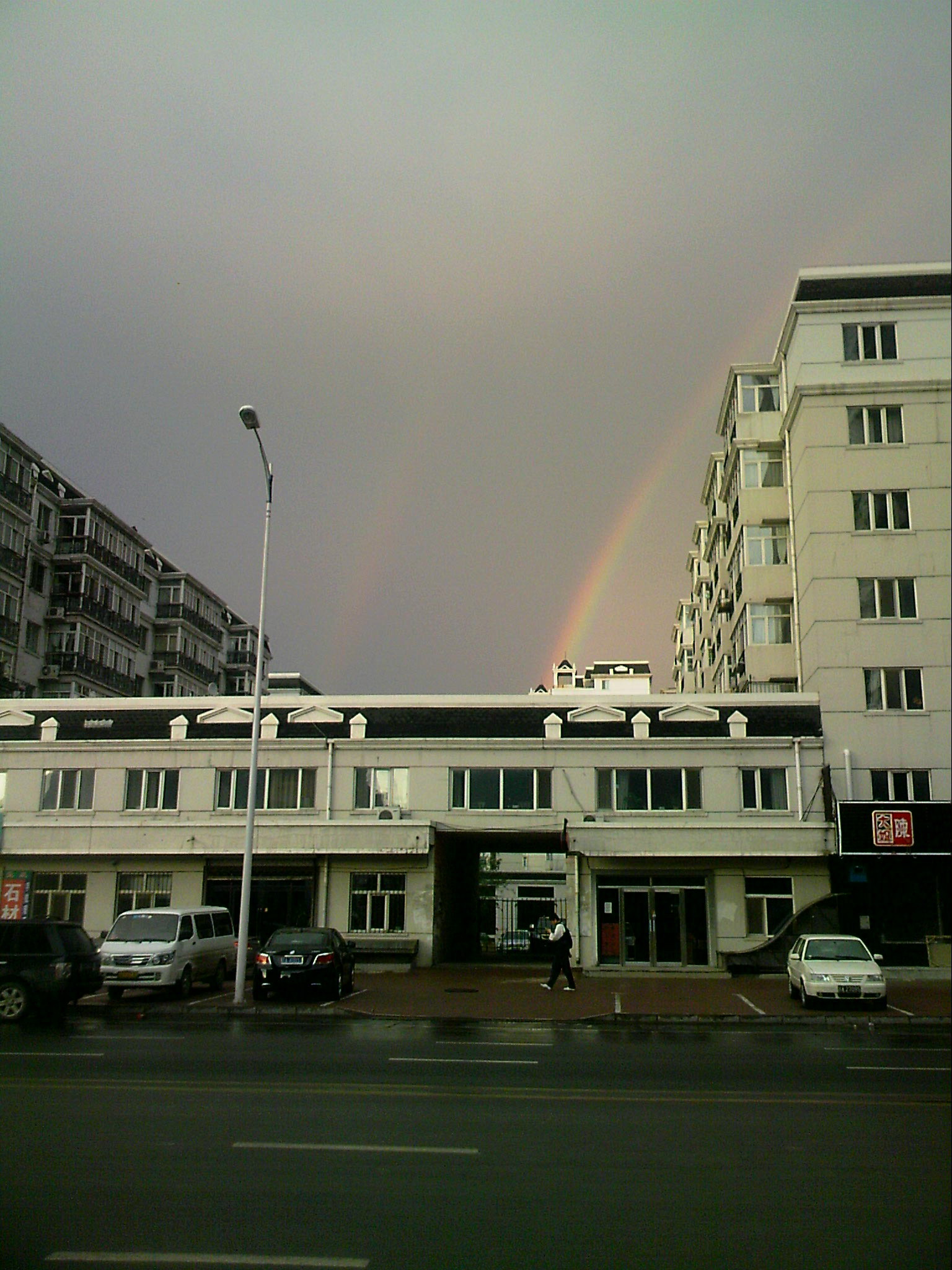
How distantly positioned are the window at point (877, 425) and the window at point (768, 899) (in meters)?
Answer: 14.7

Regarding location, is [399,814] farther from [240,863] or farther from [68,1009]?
[68,1009]

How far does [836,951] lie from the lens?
2652 cm

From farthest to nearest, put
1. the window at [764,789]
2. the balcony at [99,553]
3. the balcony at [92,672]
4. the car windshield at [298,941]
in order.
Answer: the balcony at [99,553] → the balcony at [92,672] → the window at [764,789] → the car windshield at [298,941]

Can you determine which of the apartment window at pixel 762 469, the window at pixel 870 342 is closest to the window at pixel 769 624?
the apartment window at pixel 762 469

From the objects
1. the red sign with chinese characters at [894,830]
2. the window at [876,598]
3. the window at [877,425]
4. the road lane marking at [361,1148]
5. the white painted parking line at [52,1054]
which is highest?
the window at [876,598]

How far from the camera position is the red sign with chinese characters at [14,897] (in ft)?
100

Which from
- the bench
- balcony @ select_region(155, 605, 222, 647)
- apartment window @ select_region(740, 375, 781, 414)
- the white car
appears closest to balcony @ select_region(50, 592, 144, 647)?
balcony @ select_region(155, 605, 222, 647)

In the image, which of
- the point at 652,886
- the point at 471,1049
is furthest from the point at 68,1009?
the point at 652,886

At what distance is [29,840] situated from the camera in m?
37.1

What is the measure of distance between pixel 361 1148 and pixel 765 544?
127 ft

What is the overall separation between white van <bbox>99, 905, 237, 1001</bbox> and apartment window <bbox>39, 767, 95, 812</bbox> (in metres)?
11.5

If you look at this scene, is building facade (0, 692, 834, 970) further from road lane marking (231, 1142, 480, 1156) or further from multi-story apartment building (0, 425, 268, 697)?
road lane marking (231, 1142, 480, 1156)

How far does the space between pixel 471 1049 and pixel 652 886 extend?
1945 centimetres

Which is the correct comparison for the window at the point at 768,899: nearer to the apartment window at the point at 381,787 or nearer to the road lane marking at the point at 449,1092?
the apartment window at the point at 381,787
